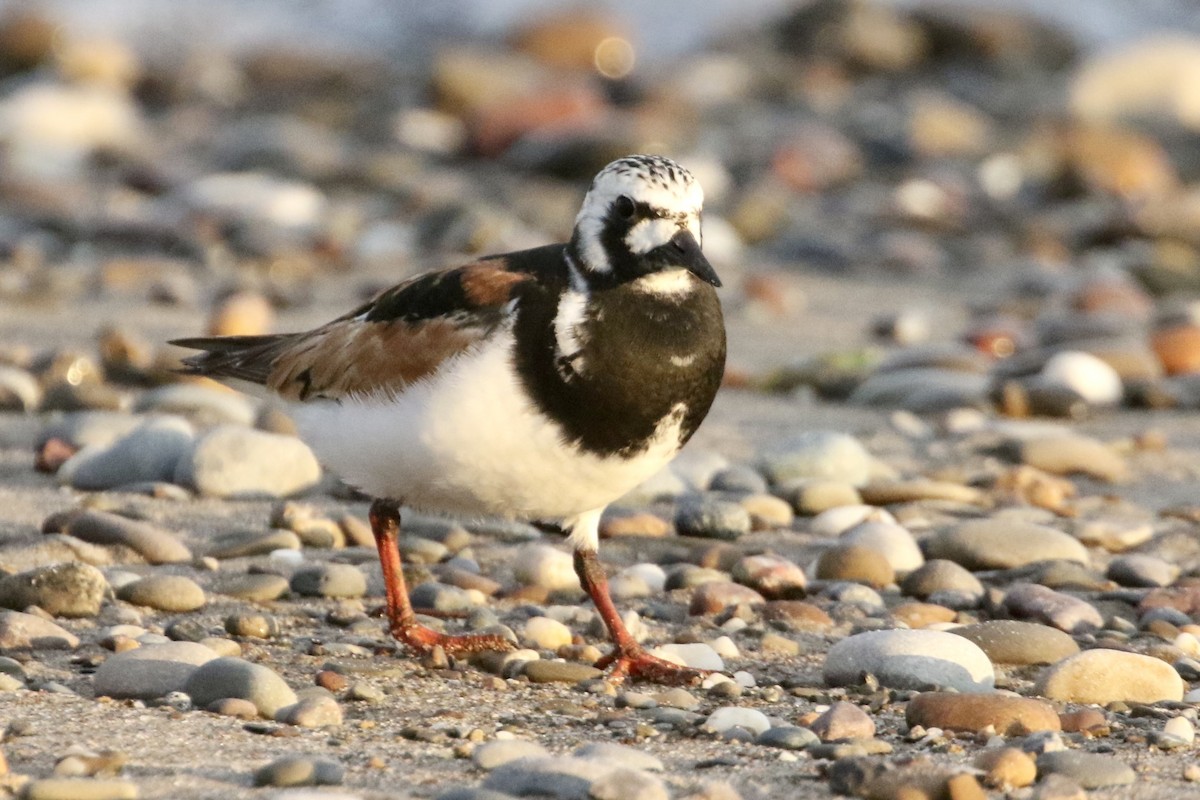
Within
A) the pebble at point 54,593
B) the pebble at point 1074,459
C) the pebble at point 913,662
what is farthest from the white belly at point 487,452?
the pebble at point 1074,459

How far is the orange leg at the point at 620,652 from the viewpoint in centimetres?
421

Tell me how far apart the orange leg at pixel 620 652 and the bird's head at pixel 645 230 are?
817mm

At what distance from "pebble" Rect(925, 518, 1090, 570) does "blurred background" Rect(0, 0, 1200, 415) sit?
2032 mm

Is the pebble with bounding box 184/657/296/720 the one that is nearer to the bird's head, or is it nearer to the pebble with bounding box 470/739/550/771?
the pebble with bounding box 470/739/550/771

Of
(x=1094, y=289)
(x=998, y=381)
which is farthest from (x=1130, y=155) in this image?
(x=998, y=381)

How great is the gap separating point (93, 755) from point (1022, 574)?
288 cm

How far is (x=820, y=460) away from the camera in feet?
20.0

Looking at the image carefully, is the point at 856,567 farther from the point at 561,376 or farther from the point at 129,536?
the point at 129,536

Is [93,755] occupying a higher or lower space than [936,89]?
lower

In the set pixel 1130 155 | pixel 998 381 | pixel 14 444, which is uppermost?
pixel 1130 155

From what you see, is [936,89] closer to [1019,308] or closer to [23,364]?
[1019,308]

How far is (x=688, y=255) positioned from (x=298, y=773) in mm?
1566

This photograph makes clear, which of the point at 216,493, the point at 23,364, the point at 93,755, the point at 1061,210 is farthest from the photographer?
the point at 1061,210

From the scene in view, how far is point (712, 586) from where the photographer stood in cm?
481
